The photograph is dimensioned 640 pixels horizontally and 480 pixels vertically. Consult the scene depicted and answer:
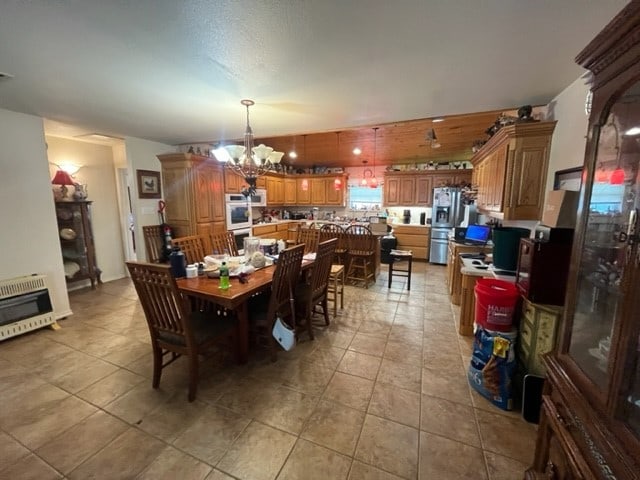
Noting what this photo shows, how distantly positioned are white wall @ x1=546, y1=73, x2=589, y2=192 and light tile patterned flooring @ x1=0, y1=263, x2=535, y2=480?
5.97 ft

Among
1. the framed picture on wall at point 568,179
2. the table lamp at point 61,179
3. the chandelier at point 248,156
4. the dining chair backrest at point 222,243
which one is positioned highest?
the chandelier at point 248,156

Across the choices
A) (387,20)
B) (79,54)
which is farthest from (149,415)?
(387,20)

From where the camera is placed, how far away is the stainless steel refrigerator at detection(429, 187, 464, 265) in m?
5.53

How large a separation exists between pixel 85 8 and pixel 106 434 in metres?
2.36

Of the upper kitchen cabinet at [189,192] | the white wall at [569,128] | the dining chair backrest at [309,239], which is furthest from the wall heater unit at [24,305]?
the white wall at [569,128]

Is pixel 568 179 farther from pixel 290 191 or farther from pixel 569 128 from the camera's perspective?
pixel 290 191

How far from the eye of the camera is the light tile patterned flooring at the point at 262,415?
1.46 meters

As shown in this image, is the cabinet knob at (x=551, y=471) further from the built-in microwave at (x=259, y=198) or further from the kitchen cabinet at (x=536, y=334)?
the built-in microwave at (x=259, y=198)

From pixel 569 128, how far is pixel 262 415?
3.11 metres

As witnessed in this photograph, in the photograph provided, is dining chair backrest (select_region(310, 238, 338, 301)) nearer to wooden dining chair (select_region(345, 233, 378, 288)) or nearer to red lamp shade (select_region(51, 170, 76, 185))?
wooden dining chair (select_region(345, 233, 378, 288))

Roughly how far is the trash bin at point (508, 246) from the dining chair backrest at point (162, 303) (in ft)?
8.91

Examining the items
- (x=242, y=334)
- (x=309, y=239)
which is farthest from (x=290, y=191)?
(x=242, y=334)

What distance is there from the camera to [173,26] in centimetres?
139

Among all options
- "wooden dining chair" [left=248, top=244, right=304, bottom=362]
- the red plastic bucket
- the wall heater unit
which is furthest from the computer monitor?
the wall heater unit
